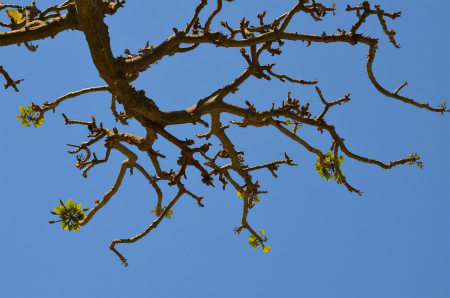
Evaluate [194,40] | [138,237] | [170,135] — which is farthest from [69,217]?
[194,40]

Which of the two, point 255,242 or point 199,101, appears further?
point 255,242

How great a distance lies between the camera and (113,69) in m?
3.60

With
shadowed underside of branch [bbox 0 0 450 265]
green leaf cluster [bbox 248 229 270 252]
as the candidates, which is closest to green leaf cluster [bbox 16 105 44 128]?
shadowed underside of branch [bbox 0 0 450 265]

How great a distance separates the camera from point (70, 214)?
4734 millimetres

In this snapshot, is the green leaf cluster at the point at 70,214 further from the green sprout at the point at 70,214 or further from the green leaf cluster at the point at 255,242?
the green leaf cluster at the point at 255,242

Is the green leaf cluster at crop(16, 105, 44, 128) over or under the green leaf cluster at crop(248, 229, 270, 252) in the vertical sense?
over

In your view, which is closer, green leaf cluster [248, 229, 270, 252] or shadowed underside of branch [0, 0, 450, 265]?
shadowed underside of branch [0, 0, 450, 265]

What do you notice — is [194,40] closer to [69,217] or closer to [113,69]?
[113,69]

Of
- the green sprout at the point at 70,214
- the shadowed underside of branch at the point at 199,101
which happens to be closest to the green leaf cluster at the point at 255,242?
the shadowed underside of branch at the point at 199,101

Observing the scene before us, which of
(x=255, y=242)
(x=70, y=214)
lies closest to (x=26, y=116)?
(x=70, y=214)

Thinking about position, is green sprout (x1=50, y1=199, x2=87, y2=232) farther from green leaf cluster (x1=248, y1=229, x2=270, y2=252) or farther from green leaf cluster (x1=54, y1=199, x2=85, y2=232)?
green leaf cluster (x1=248, y1=229, x2=270, y2=252)

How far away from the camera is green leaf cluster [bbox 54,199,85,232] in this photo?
4.70m

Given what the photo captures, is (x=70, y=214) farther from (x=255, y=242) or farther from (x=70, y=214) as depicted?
(x=255, y=242)

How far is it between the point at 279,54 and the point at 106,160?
216 cm
